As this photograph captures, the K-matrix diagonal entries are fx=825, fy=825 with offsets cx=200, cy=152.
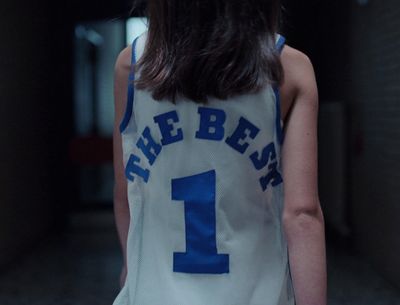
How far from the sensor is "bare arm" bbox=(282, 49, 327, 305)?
150cm

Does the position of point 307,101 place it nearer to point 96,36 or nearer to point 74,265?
point 74,265

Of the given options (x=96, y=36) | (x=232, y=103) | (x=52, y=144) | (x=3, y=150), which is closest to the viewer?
(x=232, y=103)

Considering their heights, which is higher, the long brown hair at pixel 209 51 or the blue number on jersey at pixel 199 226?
the long brown hair at pixel 209 51

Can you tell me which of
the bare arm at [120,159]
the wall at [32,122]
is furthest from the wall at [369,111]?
the bare arm at [120,159]

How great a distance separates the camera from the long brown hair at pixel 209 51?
1.50 metres

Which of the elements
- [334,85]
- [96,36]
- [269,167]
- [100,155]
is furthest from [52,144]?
[269,167]

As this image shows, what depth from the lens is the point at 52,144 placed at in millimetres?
9609

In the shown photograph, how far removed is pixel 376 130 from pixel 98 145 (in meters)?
4.39

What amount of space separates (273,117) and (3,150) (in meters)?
6.06

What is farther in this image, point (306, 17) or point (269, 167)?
point (306, 17)

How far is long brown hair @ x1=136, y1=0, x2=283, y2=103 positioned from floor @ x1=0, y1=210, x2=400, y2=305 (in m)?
4.42

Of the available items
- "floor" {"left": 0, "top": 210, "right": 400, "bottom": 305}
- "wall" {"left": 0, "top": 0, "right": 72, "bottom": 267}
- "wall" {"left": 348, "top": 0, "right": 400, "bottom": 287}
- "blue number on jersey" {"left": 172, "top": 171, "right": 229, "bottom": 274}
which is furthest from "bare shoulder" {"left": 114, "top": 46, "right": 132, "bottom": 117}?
"wall" {"left": 0, "top": 0, "right": 72, "bottom": 267}

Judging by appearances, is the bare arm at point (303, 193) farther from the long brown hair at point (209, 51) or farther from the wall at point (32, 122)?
the wall at point (32, 122)

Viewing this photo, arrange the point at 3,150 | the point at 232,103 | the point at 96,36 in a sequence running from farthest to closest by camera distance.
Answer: the point at 96,36, the point at 3,150, the point at 232,103
